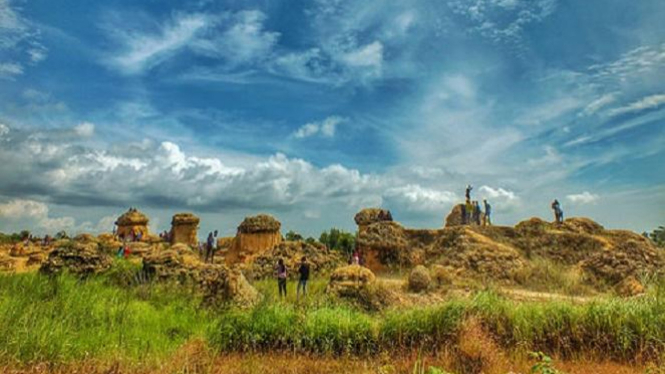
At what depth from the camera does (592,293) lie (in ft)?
57.0

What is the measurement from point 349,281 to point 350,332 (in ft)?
17.6

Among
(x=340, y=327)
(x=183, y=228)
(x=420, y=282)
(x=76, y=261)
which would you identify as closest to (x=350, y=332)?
(x=340, y=327)

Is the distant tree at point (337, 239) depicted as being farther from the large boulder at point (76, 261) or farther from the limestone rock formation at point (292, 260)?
the large boulder at point (76, 261)

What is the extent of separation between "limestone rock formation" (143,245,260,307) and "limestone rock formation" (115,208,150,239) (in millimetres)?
20292

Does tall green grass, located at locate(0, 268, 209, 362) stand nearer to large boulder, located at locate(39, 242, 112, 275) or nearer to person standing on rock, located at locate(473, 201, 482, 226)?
large boulder, located at locate(39, 242, 112, 275)

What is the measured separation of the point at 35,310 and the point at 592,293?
17388 millimetres

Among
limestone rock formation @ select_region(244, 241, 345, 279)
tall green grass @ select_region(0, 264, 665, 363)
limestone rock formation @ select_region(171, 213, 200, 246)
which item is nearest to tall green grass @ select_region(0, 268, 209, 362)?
tall green grass @ select_region(0, 264, 665, 363)

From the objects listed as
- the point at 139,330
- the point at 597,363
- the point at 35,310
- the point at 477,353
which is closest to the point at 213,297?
the point at 139,330

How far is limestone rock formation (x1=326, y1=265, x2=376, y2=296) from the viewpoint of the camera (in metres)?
14.9

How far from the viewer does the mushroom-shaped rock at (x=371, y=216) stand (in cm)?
2905

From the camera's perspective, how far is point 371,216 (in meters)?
29.2

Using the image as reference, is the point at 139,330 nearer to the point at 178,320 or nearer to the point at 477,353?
the point at 178,320

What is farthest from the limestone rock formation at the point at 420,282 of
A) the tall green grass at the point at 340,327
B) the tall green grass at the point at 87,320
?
the tall green grass at the point at 87,320

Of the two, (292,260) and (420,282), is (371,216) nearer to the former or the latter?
(292,260)
